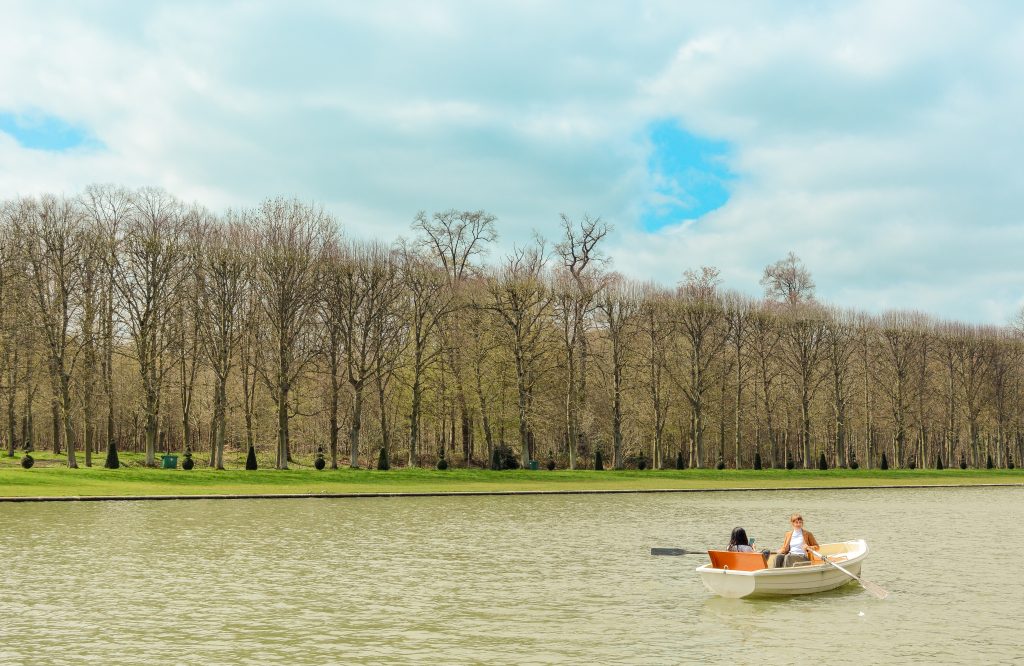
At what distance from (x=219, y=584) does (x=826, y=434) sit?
97.4m

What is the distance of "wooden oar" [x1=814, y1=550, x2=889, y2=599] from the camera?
2219cm

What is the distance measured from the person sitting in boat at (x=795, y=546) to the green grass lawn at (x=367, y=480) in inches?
1429

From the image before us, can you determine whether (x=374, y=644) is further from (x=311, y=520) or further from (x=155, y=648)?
(x=311, y=520)

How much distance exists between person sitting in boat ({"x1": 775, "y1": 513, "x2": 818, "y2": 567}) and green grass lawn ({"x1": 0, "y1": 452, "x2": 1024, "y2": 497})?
3630 centimetres

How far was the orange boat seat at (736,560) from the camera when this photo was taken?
22.6 meters

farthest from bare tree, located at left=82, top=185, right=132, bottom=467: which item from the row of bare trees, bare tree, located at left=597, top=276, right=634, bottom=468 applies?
bare tree, located at left=597, top=276, right=634, bottom=468

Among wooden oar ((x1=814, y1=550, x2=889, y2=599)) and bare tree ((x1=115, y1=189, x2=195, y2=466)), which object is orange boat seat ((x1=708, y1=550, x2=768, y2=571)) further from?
bare tree ((x1=115, y1=189, x2=195, y2=466))

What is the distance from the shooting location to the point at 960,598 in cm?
2212

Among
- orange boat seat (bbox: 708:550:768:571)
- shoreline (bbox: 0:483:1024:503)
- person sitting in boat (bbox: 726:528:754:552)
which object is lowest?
shoreline (bbox: 0:483:1024:503)

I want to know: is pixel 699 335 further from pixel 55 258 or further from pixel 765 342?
pixel 55 258

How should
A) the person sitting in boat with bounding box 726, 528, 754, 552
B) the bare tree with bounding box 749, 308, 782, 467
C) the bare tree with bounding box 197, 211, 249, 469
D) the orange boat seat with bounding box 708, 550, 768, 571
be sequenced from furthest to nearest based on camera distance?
the bare tree with bounding box 749, 308, 782, 467 → the bare tree with bounding box 197, 211, 249, 469 → the person sitting in boat with bounding box 726, 528, 754, 552 → the orange boat seat with bounding box 708, 550, 768, 571

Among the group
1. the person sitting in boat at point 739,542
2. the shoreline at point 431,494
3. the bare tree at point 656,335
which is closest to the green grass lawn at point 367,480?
the shoreline at point 431,494

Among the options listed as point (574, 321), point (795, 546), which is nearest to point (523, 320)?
point (574, 321)

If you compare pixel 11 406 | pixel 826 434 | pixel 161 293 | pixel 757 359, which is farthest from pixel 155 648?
pixel 826 434
